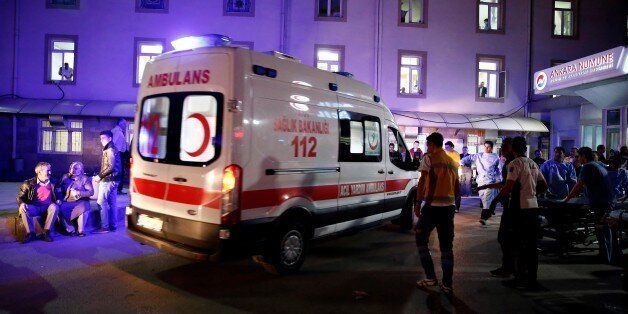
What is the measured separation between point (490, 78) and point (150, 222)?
16.3 m

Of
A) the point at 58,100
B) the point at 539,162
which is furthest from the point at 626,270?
the point at 58,100

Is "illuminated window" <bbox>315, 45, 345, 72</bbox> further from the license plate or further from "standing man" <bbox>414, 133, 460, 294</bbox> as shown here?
the license plate

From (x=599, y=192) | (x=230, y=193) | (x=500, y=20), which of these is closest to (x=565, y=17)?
(x=500, y=20)

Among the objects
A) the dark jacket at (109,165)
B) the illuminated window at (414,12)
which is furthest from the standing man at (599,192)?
the illuminated window at (414,12)

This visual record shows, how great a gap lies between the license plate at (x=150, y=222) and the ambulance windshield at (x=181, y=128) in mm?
705

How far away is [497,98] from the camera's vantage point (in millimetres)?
17859

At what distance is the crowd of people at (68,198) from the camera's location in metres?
6.70

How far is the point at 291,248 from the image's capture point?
536cm

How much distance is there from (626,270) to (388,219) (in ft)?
10.9

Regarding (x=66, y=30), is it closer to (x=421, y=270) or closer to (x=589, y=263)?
(x=421, y=270)

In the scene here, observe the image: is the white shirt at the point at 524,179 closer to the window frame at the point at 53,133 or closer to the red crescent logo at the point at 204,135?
the red crescent logo at the point at 204,135

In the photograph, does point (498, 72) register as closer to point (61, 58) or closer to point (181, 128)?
point (181, 128)

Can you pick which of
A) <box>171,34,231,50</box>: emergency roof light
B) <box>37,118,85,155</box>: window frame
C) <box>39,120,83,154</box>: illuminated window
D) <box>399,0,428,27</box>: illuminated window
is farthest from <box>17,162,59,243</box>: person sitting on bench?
<box>399,0,428,27</box>: illuminated window

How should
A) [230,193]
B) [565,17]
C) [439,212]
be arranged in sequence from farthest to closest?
1. [565,17]
2. [439,212]
3. [230,193]
